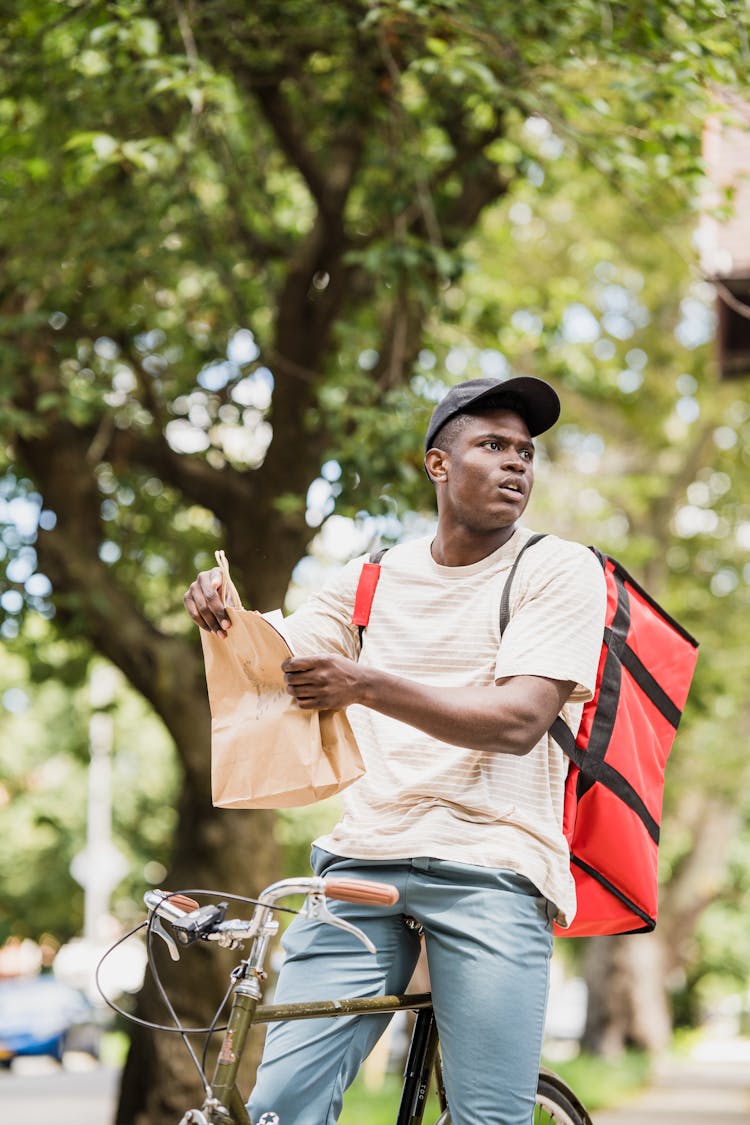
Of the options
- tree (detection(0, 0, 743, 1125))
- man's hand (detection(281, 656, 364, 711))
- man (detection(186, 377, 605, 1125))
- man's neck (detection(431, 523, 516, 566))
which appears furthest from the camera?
tree (detection(0, 0, 743, 1125))

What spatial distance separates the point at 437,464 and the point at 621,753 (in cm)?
74

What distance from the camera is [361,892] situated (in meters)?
2.71

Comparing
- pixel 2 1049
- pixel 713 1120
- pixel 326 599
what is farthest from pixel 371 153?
pixel 2 1049

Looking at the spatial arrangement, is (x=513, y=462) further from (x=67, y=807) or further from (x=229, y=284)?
(x=67, y=807)

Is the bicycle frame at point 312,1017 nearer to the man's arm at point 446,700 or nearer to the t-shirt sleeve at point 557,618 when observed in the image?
the man's arm at point 446,700

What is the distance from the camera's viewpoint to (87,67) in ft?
23.0

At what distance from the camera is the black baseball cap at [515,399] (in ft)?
10.3

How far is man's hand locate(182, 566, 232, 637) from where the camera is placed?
2977mm

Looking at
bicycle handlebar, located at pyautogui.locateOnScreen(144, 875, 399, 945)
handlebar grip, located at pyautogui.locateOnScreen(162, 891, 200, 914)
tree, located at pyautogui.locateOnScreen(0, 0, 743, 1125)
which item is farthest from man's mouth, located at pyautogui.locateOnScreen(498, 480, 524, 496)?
tree, located at pyautogui.locateOnScreen(0, 0, 743, 1125)

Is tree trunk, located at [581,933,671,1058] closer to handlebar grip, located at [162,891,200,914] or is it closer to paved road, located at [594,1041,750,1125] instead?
paved road, located at [594,1041,750,1125]

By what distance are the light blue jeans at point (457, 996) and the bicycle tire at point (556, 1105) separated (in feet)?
2.61

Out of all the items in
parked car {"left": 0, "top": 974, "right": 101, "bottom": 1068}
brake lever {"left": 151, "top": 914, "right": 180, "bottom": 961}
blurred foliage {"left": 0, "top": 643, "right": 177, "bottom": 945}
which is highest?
brake lever {"left": 151, "top": 914, "right": 180, "bottom": 961}

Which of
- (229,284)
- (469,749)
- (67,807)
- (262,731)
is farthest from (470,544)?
(67,807)

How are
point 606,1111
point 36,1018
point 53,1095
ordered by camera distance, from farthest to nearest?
point 36,1018, point 53,1095, point 606,1111
